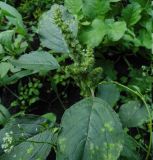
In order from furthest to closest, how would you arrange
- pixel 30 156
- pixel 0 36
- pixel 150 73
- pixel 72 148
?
1. pixel 150 73
2. pixel 0 36
3. pixel 30 156
4. pixel 72 148

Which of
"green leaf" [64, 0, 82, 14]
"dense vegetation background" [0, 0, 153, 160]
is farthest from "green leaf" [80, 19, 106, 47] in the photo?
"green leaf" [64, 0, 82, 14]

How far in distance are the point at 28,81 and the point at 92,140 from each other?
0.89 m

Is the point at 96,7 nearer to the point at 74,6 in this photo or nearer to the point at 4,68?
the point at 74,6

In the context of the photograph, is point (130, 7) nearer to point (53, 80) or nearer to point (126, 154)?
point (53, 80)

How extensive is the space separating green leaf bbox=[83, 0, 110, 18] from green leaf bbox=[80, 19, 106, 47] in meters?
0.07

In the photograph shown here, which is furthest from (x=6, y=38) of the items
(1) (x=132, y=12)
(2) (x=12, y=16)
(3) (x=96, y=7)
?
(1) (x=132, y=12)

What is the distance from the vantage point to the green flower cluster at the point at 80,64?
1.11 metres

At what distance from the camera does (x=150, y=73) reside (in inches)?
67.8

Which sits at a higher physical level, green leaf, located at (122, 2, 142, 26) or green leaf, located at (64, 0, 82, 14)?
green leaf, located at (64, 0, 82, 14)

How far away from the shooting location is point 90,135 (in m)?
1.05

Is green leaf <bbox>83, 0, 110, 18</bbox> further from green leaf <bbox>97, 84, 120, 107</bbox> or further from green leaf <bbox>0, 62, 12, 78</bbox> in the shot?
green leaf <bbox>97, 84, 120, 107</bbox>

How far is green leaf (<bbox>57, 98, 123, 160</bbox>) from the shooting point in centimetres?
103

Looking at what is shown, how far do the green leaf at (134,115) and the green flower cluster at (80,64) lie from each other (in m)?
0.14

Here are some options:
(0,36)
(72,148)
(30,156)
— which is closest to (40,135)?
(30,156)
